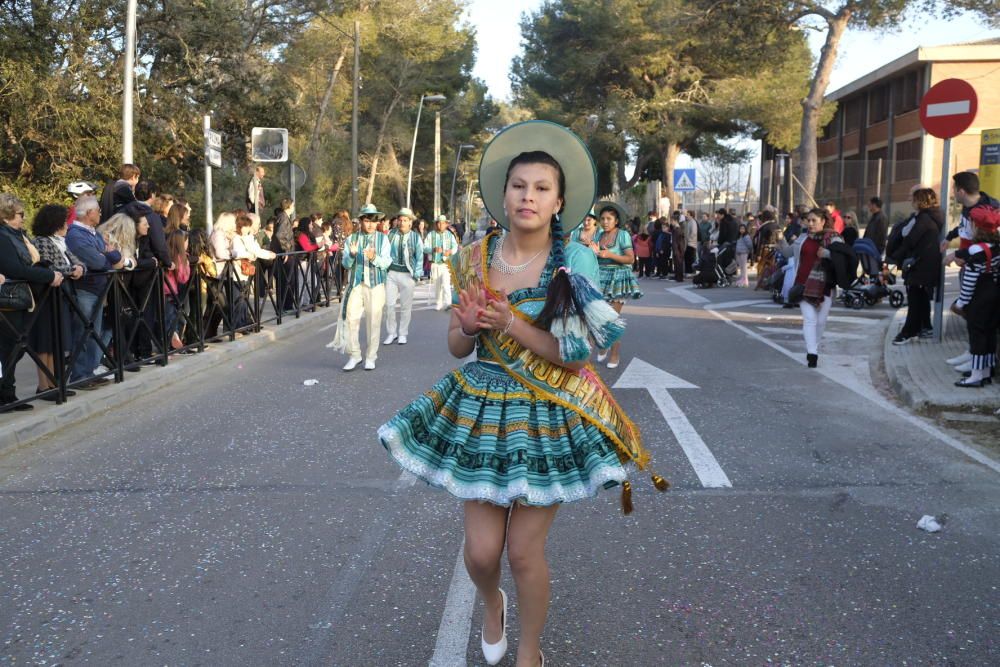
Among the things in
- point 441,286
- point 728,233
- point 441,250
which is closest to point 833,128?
point 728,233

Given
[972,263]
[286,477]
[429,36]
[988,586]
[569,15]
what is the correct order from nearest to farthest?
[988,586] → [286,477] → [972,263] → [569,15] → [429,36]

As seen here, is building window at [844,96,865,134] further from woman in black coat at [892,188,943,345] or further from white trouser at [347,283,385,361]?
white trouser at [347,283,385,361]

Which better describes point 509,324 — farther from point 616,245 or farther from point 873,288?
point 873,288

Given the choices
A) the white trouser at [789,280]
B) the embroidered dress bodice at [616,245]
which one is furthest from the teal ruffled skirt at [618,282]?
the white trouser at [789,280]

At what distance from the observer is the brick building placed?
1249 inches

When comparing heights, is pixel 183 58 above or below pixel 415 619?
above

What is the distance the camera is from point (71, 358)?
7.97 meters

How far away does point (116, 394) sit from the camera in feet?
27.2

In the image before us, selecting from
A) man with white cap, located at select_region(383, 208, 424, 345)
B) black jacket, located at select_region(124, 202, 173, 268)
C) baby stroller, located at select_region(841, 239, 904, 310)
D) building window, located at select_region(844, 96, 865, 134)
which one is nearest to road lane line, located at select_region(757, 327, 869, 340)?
baby stroller, located at select_region(841, 239, 904, 310)

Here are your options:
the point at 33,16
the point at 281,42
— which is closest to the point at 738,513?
the point at 33,16

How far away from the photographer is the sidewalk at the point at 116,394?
6859 millimetres

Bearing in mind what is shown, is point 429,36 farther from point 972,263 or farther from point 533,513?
point 533,513

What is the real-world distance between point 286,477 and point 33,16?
18229 mm

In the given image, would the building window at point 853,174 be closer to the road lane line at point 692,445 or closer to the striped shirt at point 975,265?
the striped shirt at point 975,265
